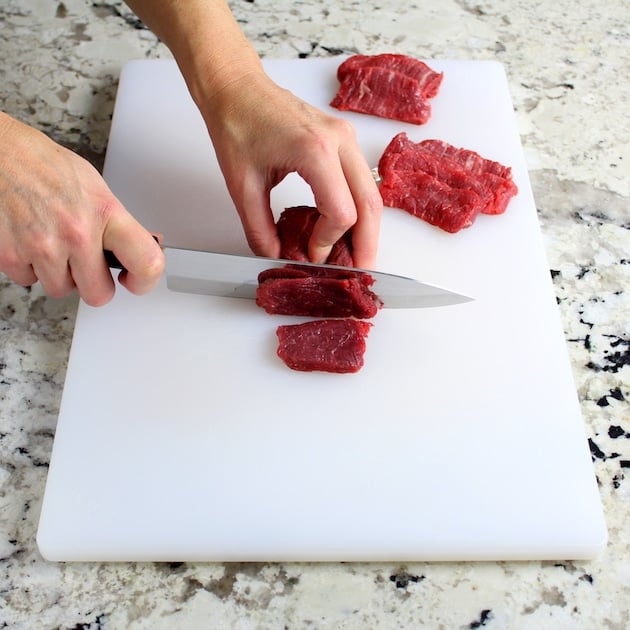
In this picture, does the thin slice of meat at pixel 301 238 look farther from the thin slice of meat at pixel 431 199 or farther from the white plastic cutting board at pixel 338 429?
the thin slice of meat at pixel 431 199

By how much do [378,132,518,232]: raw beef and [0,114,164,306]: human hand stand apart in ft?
3.11

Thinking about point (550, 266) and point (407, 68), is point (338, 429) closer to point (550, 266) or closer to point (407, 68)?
point (550, 266)

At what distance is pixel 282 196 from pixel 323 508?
1.12 metres

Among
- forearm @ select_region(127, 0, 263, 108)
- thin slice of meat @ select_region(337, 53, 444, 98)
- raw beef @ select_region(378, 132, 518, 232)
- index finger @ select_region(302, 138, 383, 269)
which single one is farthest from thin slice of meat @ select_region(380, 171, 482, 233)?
forearm @ select_region(127, 0, 263, 108)

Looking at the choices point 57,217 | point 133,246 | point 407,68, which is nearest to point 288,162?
point 133,246

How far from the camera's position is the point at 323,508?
2.15 meters

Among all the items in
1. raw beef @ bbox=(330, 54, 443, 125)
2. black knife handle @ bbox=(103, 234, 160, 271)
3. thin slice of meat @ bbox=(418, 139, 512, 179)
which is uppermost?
raw beef @ bbox=(330, 54, 443, 125)

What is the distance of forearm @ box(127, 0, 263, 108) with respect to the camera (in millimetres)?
2537

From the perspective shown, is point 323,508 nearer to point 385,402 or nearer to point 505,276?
point 385,402

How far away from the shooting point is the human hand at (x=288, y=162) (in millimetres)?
2305

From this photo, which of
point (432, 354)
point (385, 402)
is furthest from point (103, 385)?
point (432, 354)

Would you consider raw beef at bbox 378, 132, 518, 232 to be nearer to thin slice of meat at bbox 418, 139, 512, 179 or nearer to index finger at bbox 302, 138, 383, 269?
thin slice of meat at bbox 418, 139, 512, 179

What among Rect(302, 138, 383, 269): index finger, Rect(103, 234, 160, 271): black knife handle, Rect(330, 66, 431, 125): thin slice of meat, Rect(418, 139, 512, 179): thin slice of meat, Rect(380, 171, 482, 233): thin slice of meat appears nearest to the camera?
Rect(103, 234, 160, 271): black knife handle

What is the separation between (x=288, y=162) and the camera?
7.72 feet
